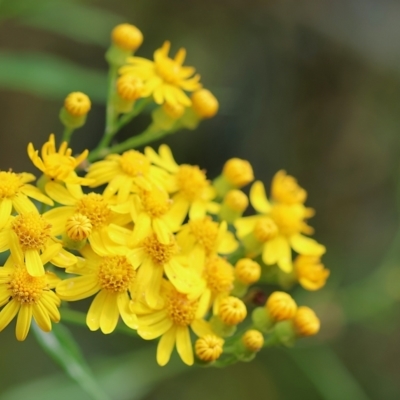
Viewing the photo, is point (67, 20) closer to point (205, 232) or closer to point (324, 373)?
point (205, 232)

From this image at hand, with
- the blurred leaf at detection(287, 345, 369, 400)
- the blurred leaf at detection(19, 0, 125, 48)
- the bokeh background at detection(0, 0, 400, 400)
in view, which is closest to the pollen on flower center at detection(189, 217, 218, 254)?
the blurred leaf at detection(19, 0, 125, 48)

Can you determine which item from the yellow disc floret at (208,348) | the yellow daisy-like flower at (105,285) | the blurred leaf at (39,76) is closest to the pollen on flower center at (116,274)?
the yellow daisy-like flower at (105,285)

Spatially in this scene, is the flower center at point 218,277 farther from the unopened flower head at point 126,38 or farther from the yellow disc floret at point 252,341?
the unopened flower head at point 126,38

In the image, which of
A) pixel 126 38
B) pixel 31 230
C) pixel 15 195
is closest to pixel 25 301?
pixel 31 230

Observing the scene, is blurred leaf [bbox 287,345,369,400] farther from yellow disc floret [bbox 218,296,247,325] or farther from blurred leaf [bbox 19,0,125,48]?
blurred leaf [bbox 19,0,125,48]

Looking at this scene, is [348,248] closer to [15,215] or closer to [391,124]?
[391,124]

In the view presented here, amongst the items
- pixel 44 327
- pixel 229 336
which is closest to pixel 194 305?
pixel 229 336
